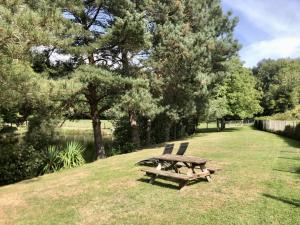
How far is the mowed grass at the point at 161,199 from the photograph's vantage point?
7.14 meters

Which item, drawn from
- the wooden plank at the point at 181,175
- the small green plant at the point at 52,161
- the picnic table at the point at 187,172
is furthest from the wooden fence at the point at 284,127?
the wooden plank at the point at 181,175

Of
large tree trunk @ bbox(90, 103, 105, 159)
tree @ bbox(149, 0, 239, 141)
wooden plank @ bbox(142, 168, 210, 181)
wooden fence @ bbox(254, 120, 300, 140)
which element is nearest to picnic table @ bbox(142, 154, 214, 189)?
wooden plank @ bbox(142, 168, 210, 181)

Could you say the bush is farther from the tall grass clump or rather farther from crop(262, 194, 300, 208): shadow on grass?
crop(262, 194, 300, 208): shadow on grass

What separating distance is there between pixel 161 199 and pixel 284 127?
22361mm

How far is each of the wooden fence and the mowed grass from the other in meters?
12.7

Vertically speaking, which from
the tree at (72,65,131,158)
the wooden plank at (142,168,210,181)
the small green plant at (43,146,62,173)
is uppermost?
the tree at (72,65,131,158)

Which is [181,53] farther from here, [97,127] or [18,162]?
[18,162]

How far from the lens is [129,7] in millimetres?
17984

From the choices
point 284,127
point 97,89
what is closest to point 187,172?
point 97,89

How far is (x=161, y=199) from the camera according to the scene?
27.9 ft

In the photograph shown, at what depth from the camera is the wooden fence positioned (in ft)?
78.7

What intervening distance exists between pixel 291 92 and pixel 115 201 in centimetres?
5965

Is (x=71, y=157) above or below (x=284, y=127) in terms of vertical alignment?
below

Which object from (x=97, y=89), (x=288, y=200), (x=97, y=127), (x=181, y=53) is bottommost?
(x=288, y=200)
